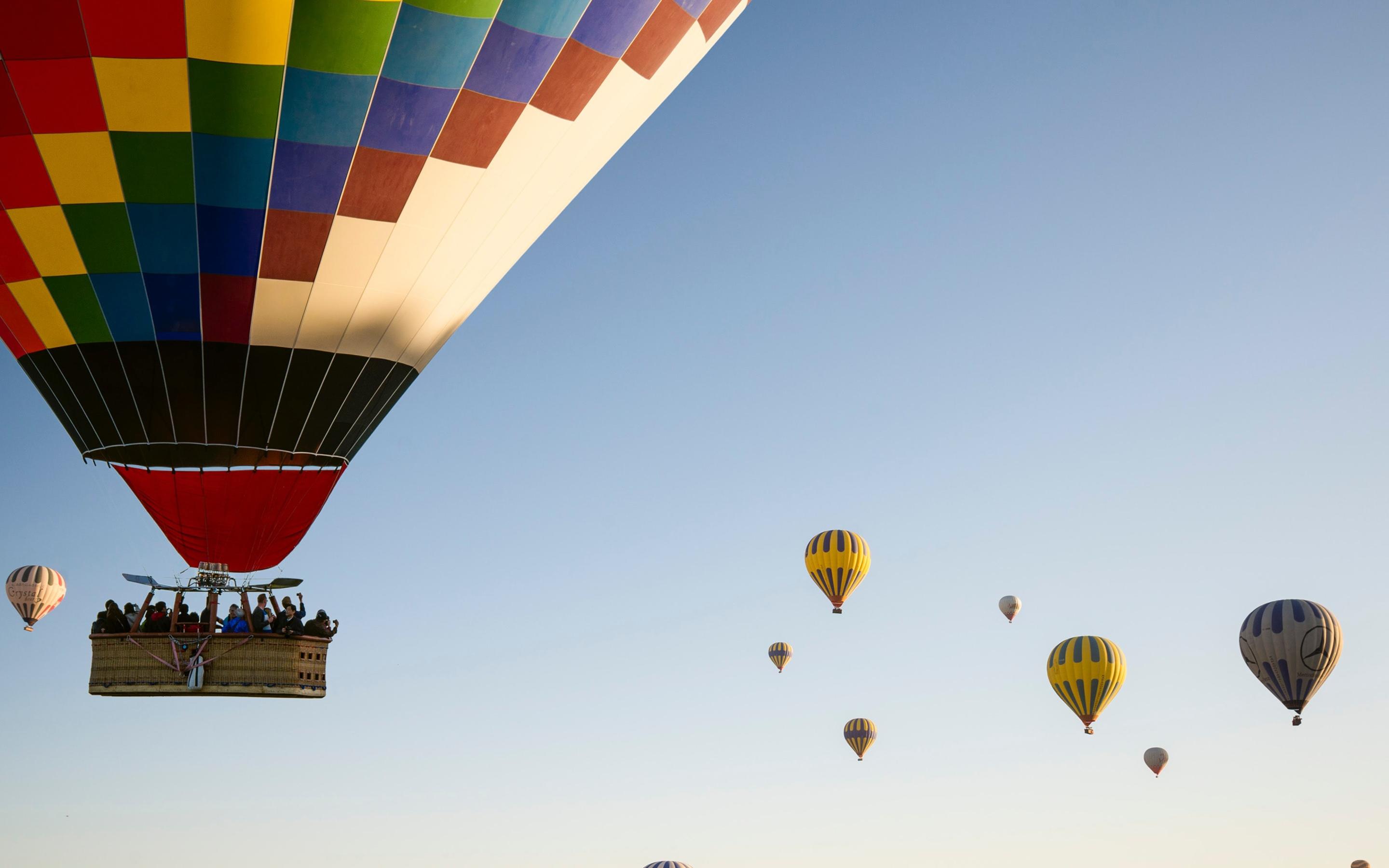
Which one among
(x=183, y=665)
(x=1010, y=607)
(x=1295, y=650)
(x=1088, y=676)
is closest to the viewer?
(x=183, y=665)

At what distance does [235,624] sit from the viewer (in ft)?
33.2

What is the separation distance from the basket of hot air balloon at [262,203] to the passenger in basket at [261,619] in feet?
2.09

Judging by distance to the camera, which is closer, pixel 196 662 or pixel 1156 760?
pixel 196 662

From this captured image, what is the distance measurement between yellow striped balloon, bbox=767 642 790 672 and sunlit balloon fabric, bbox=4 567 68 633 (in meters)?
18.8

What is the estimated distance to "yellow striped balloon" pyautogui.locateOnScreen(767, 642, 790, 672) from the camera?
40.4 meters

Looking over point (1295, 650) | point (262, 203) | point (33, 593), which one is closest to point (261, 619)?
point (262, 203)

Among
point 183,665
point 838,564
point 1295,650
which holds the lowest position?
point 183,665

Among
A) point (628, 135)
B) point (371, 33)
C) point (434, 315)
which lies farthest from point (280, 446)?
point (628, 135)

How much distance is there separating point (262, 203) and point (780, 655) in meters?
32.1

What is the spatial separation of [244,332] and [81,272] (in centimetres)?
118

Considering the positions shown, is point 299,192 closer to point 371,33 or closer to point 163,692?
point 371,33

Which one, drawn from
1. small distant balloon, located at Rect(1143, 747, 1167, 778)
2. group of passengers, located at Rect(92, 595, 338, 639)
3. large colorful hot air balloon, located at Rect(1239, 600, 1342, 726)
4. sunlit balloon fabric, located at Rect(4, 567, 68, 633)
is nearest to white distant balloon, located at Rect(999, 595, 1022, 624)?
small distant balloon, located at Rect(1143, 747, 1167, 778)

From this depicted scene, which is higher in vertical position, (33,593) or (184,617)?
(33,593)

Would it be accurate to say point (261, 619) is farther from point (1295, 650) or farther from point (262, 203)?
point (1295, 650)
